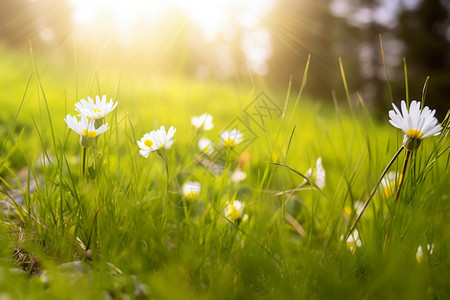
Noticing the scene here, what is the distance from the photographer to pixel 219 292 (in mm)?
741

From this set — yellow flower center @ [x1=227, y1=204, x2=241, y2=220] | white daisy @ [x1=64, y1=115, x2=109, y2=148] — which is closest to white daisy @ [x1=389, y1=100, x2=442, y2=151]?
yellow flower center @ [x1=227, y1=204, x2=241, y2=220]

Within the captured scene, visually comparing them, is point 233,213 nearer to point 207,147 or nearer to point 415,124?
point 207,147

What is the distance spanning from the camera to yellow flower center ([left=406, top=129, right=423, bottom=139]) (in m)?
0.82

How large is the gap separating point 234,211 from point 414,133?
0.48 m

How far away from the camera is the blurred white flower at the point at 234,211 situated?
3.33 feet

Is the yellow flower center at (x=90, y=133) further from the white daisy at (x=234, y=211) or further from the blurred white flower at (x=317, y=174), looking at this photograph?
the blurred white flower at (x=317, y=174)

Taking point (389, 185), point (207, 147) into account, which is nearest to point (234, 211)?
point (207, 147)

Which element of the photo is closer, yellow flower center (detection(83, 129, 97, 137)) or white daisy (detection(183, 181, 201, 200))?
yellow flower center (detection(83, 129, 97, 137))

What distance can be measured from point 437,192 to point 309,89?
12.3 m

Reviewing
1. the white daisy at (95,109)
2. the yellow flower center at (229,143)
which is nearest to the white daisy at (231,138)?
the yellow flower center at (229,143)

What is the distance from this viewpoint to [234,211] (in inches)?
40.2

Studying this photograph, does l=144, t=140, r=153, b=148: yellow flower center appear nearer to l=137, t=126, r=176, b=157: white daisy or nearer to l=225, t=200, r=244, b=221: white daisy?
l=137, t=126, r=176, b=157: white daisy

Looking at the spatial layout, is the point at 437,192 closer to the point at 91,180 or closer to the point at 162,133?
the point at 162,133

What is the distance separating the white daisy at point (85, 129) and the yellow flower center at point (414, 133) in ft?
2.27
